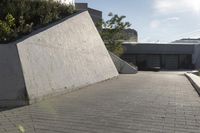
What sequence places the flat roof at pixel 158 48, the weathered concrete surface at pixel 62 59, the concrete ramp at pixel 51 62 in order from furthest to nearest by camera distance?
1. the flat roof at pixel 158 48
2. the weathered concrete surface at pixel 62 59
3. the concrete ramp at pixel 51 62

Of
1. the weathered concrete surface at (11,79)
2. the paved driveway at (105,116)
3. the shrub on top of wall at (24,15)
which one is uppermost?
the shrub on top of wall at (24,15)

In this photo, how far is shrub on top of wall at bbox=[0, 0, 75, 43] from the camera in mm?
12166

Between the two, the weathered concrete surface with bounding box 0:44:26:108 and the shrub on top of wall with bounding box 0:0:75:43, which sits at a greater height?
the shrub on top of wall with bounding box 0:0:75:43

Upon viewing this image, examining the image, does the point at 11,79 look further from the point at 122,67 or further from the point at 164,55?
the point at 164,55

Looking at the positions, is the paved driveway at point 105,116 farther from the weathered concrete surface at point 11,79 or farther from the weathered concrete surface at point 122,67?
the weathered concrete surface at point 122,67

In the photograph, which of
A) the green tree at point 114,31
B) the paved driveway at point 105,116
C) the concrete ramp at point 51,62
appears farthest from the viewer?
the green tree at point 114,31

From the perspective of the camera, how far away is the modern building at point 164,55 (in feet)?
192

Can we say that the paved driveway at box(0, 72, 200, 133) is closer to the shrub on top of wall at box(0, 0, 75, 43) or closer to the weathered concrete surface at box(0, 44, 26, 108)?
the weathered concrete surface at box(0, 44, 26, 108)

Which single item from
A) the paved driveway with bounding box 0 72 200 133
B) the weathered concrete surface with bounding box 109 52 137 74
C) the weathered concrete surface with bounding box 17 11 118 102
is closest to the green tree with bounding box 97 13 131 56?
the weathered concrete surface with bounding box 109 52 137 74

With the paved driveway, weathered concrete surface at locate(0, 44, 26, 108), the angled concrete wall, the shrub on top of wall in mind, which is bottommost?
the angled concrete wall

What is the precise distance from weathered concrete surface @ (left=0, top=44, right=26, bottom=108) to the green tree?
28.0 metres

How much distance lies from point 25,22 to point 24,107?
5.28 m

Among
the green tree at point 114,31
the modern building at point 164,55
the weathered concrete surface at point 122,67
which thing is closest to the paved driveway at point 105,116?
the weathered concrete surface at point 122,67

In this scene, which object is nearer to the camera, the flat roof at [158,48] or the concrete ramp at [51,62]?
the concrete ramp at [51,62]
